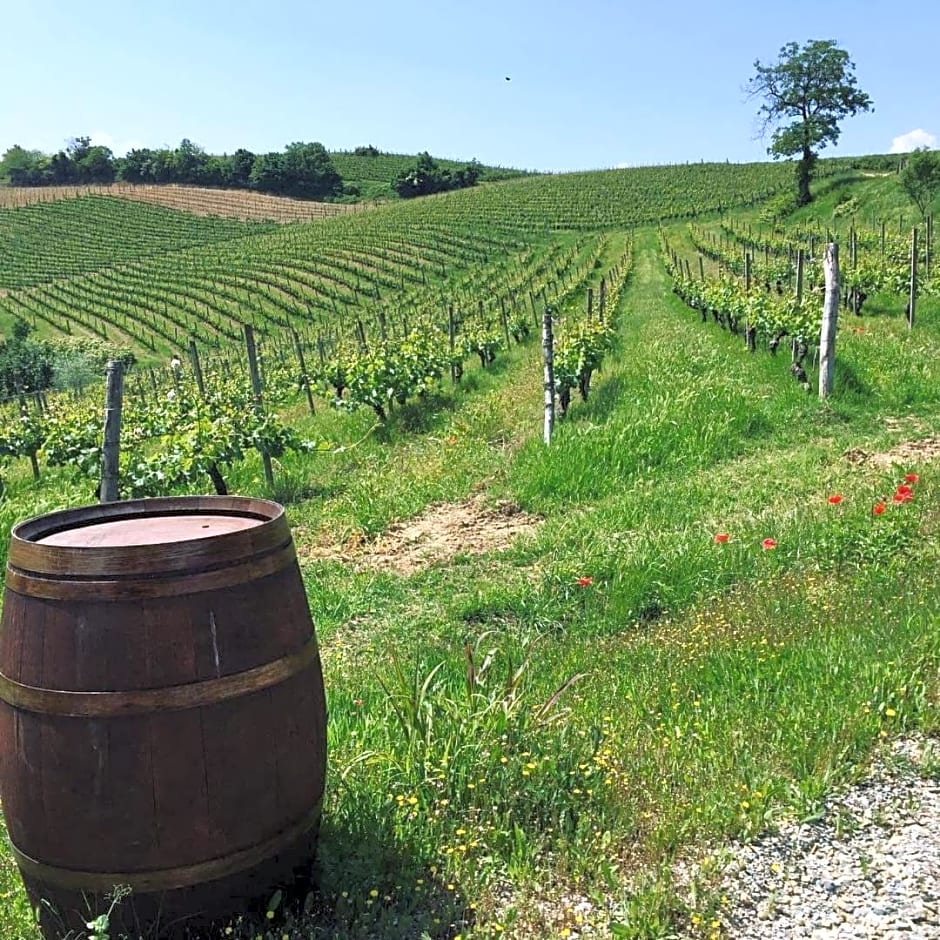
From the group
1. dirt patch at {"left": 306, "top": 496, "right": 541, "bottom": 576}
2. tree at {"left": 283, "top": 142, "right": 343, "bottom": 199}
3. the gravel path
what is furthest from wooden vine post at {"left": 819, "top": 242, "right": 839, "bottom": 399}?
tree at {"left": 283, "top": 142, "right": 343, "bottom": 199}

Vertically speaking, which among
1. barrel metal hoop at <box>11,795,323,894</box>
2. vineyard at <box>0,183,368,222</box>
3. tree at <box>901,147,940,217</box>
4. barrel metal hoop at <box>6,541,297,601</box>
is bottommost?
barrel metal hoop at <box>11,795,323,894</box>

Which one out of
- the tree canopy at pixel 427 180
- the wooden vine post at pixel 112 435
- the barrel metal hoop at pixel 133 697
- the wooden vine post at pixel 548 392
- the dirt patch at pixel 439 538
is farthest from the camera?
the tree canopy at pixel 427 180

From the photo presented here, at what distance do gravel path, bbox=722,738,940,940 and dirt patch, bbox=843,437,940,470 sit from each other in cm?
491

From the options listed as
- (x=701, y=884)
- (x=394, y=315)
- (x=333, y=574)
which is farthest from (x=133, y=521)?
(x=394, y=315)

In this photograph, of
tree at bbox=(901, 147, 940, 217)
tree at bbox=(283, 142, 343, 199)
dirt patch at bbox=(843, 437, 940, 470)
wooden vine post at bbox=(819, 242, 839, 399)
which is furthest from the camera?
tree at bbox=(283, 142, 343, 199)

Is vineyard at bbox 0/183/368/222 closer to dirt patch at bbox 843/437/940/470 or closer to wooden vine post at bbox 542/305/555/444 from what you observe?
wooden vine post at bbox 542/305/555/444

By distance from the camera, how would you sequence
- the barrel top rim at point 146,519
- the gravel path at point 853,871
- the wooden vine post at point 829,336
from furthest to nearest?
the wooden vine post at point 829,336 → the barrel top rim at point 146,519 → the gravel path at point 853,871

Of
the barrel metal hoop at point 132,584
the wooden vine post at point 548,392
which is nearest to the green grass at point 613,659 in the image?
the wooden vine post at point 548,392

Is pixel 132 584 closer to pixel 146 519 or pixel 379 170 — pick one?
pixel 146 519

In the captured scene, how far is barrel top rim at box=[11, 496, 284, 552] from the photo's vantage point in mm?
2549

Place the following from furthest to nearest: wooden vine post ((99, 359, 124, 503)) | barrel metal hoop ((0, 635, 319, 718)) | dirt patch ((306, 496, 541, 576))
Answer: dirt patch ((306, 496, 541, 576)) < wooden vine post ((99, 359, 124, 503)) < barrel metal hoop ((0, 635, 319, 718))

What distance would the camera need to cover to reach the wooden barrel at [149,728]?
2.20 meters

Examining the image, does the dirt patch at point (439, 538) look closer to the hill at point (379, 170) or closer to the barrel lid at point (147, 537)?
the barrel lid at point (147, 537)

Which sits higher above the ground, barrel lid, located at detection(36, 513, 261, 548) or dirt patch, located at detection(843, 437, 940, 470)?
barrel lid, located at detection(36, 513, 261, 548)
